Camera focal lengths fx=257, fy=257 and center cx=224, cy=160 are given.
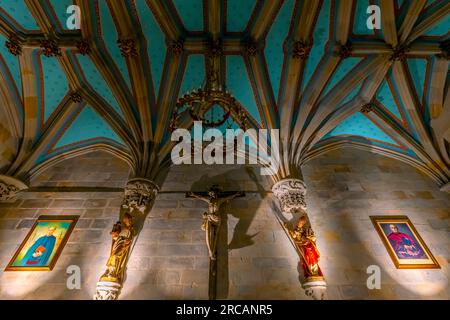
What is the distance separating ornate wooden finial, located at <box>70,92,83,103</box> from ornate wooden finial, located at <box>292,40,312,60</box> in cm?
588

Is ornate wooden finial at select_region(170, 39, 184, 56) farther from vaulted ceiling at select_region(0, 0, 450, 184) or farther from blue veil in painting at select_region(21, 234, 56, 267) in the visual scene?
blue veil in painting at select_region(21, 234, 56, 267)

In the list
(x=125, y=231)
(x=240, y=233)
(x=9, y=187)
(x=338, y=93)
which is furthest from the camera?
(x=338, y=93)

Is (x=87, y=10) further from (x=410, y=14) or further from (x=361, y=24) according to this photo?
(x=410, y=14)

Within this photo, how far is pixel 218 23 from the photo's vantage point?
6422mm

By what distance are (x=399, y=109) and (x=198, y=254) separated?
7012 millimetres

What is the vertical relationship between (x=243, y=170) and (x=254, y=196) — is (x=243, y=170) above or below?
above

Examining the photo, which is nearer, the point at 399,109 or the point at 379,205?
the point at 379,205

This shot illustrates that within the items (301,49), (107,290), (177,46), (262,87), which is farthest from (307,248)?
(177,46)

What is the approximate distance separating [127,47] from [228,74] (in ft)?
8.75

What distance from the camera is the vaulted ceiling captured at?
6168 mm

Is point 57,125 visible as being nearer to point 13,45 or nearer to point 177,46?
point 13,45

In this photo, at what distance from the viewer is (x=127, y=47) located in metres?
6.30

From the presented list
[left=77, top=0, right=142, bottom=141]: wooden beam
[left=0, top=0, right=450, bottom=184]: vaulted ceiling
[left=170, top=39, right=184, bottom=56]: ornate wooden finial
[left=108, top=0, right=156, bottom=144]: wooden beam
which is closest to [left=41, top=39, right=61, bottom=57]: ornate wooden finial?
[left=0, top=0, right=450, bottom=184]: vaulted ceiling
